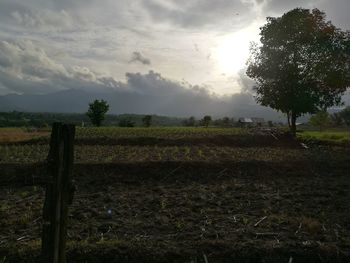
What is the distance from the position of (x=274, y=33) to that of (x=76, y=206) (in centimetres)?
2965

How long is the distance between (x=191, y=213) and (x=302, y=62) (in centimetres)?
2988

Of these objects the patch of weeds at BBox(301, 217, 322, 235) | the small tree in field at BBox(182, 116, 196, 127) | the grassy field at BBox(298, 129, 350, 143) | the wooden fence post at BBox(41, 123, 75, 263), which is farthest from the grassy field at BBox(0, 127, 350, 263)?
the small tree in field at BBox(182, 116, 196, 127)

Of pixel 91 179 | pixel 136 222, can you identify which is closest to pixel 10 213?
pixel 136 222

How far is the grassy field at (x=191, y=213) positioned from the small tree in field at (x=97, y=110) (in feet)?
165

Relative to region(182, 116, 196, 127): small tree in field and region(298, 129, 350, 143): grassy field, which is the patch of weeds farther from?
region(182, 116, 196, 127): small tree in field

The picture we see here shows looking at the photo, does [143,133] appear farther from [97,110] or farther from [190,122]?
[190,122]

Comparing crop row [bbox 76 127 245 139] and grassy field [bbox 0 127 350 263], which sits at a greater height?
crop row [bbox 76 127 245 139]

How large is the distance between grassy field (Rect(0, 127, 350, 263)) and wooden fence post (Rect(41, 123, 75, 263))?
1.11ft

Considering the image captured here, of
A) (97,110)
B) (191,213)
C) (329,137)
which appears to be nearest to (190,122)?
(97,110)

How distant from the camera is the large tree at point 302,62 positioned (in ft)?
116

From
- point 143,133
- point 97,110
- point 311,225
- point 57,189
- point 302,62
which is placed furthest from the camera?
point 97,110

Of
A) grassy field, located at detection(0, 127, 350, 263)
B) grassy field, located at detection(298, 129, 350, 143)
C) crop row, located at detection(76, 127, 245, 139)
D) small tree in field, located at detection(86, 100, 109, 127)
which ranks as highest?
small tree in field, located at detection(86, 100, 109, 127)

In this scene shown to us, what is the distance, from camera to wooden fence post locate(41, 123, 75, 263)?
601 centimetres

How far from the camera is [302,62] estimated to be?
3691 cm
